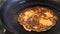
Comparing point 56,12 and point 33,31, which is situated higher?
point 56,12

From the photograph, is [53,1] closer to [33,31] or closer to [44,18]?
[44,18]

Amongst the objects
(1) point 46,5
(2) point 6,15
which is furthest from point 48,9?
(2) point 6,15

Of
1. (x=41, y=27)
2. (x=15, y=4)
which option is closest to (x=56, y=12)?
(x=41, y=27)

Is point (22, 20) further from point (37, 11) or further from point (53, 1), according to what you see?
point (53, 1)

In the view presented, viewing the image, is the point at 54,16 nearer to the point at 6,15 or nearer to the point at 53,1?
the point at 53,1

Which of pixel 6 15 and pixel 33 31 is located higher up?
pixel 6 15
